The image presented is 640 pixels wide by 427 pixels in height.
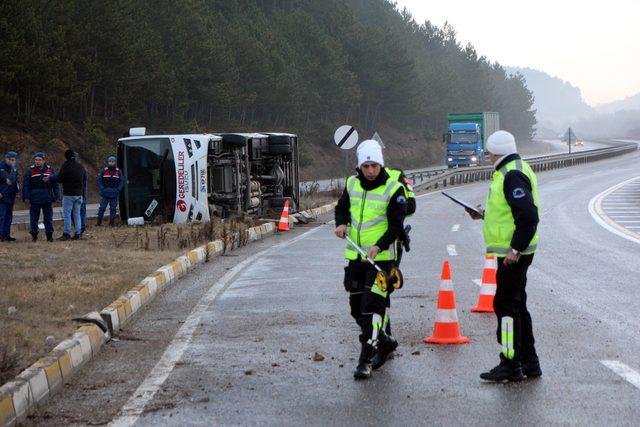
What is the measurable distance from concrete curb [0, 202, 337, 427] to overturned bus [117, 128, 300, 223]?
10795mm

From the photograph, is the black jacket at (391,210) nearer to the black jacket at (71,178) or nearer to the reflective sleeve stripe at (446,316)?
the reflective sleeve stripe at (446,316)

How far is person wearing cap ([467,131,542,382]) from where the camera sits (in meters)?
7.94

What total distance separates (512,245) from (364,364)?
1379mm

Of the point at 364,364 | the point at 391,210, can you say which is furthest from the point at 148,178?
the point at 364,364

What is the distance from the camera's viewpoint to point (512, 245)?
793cm

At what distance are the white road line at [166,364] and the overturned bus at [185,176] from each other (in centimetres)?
1215

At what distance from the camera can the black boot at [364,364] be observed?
317 inches

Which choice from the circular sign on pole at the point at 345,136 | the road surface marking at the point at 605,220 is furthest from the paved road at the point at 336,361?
the circular sign on pole at the point at 345,136

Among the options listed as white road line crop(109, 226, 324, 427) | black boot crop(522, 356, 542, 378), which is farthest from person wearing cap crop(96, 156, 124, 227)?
black boot crop(522, 356, 542, 378)

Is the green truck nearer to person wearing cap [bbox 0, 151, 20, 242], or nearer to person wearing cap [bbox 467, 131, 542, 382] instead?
person wearing cap [bbox 0, 151, 20, 242]

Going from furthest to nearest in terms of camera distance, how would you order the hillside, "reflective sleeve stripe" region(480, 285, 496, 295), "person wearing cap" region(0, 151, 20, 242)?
the hillside → "person wearing cap" region(0, 151, 20, 242) → "reflective sleeve stripe" region(480, 285, 496, 295)

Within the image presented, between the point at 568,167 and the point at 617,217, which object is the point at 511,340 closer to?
the point at 617,217

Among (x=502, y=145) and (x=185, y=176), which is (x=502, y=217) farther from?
(x=185, y=176)

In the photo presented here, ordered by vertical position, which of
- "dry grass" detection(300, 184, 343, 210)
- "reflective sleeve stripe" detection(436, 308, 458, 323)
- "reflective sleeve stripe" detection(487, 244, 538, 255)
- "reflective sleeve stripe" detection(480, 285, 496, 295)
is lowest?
"dry grass" detection(300, 184, 343, 210)
